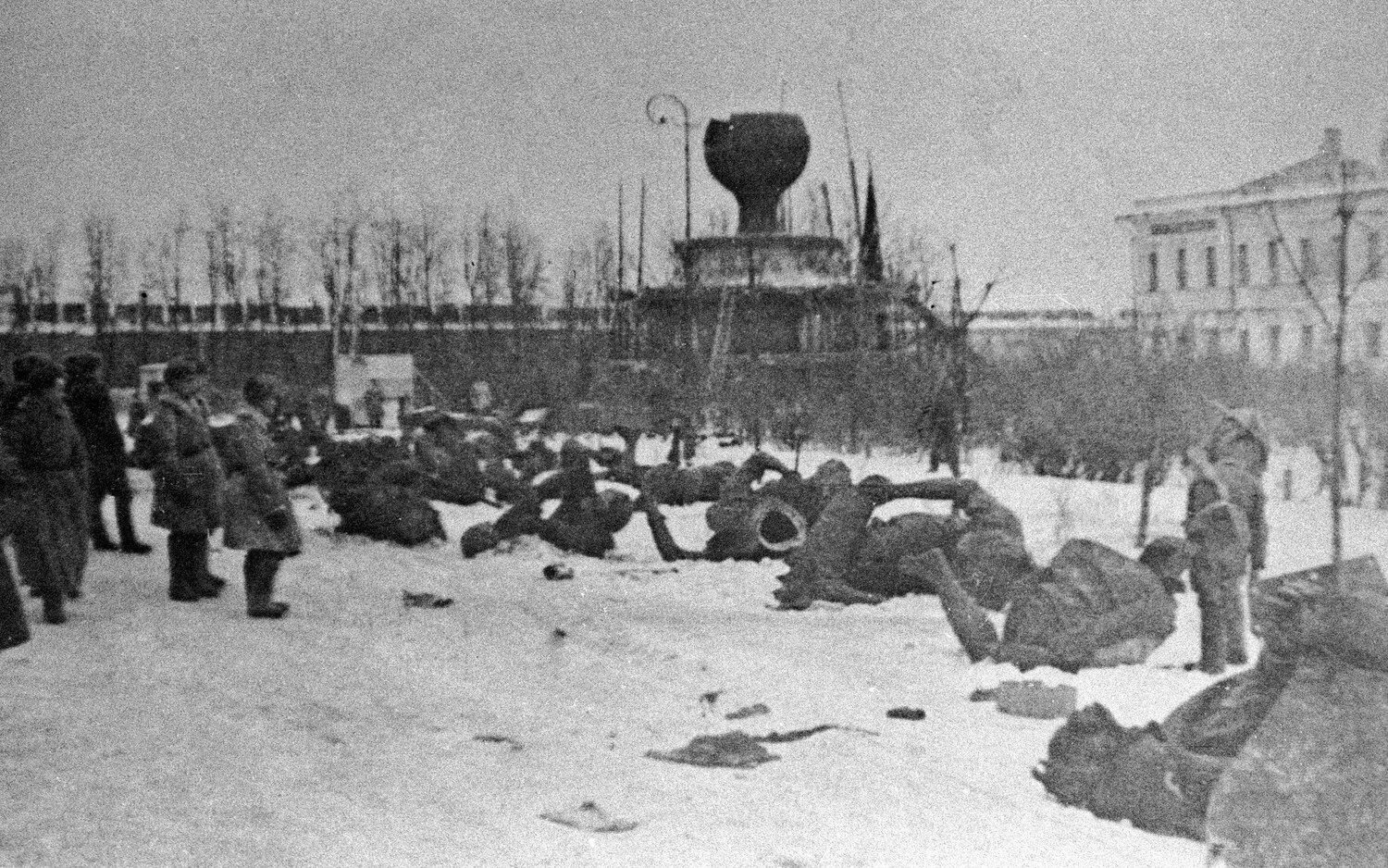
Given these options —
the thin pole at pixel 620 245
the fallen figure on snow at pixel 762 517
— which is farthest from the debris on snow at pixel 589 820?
the thin pole at pixel 620 245

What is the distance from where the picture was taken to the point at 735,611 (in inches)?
325

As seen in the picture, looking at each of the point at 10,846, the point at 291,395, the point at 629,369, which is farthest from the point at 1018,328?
the point at 10,846

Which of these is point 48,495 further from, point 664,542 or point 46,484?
point 664,542

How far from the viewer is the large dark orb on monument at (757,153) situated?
11289 millimetres

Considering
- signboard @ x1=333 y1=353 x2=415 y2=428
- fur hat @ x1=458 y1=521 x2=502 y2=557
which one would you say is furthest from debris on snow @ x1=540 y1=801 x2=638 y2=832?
signboard @ x1=333 y1=353 x2=415 y2=428

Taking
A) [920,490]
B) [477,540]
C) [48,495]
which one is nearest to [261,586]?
[48,495]

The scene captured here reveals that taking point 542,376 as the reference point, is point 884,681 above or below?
below

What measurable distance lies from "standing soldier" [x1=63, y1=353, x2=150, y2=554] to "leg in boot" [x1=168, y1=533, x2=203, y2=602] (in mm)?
1861

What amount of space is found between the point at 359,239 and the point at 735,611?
3.90 meters

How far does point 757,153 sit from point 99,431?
197 inches

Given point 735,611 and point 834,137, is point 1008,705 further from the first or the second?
point 834,137

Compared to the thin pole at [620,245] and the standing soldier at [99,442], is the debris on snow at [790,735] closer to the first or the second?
the thin pole at [620,245]

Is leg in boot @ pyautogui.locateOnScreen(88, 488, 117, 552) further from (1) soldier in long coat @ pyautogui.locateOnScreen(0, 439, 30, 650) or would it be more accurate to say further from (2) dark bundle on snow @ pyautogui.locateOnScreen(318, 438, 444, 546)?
(1) soldier in long coat @ pyautogui.locateOnScreen(0, 439, 30, 650)

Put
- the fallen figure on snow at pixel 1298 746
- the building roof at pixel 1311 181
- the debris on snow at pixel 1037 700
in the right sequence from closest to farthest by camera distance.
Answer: the fallen figure on snow at pixel 1298 746 → the debris on snow at pixel 1037 700 → the building roof at pixel 1311 181
